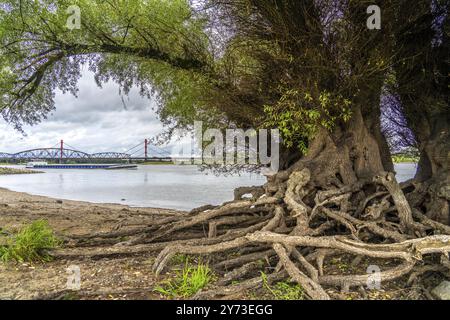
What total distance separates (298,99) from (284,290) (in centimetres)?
356

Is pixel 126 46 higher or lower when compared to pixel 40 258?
A: higher

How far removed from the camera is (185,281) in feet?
15.5

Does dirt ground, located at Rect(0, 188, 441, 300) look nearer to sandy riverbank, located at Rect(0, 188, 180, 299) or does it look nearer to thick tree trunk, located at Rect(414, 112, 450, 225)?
sandy riverbank, located at Rect(0, 188, 180, 299)

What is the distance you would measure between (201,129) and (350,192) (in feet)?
18.4

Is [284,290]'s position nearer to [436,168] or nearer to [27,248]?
[27,248]

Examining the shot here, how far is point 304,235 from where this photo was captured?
223 inches

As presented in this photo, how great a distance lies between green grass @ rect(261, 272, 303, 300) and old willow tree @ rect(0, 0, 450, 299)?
106 mm

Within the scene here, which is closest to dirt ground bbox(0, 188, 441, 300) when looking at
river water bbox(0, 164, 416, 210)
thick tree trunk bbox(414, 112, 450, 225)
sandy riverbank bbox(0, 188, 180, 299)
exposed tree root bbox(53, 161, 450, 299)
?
sandy riverbank bbox(0, 188, 180, 299)

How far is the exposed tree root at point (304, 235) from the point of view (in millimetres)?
4820

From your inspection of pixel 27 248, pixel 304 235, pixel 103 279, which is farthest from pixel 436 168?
pixel 27 248

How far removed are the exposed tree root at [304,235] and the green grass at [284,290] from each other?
0.10 metres
